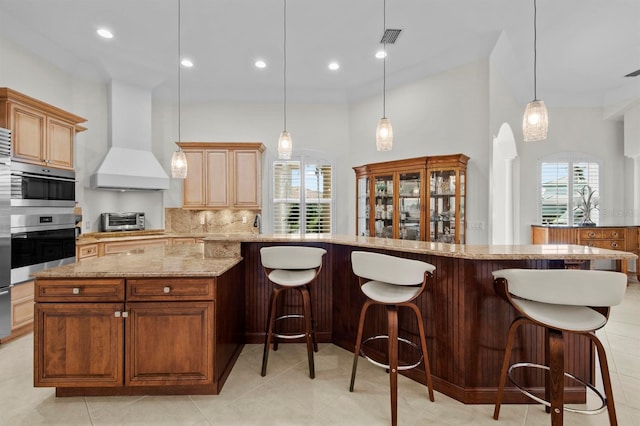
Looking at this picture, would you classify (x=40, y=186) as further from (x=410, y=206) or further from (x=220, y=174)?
(x=410, y=206)

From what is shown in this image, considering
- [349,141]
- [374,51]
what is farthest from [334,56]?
[349,141]

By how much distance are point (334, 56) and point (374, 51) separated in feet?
1.87

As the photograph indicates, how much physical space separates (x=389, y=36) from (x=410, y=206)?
2268mm

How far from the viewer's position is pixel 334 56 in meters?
4.40

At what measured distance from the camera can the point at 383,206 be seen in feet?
15.6

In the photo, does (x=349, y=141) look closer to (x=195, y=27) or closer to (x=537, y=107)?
(x=195, y=27)

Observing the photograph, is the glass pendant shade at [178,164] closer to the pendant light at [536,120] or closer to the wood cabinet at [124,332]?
the wood cabinet at [124,332]

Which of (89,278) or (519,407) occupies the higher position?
(89,278)

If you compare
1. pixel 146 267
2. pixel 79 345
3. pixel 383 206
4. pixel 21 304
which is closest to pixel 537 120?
pixel 383 206

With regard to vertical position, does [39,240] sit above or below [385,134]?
below

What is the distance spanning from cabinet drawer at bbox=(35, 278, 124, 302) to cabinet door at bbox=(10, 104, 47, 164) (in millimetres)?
1988

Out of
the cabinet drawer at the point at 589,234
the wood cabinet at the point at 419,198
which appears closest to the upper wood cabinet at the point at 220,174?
the wood cabinet at the point at 419,198

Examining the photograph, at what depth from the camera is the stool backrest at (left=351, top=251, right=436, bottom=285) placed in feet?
6.19

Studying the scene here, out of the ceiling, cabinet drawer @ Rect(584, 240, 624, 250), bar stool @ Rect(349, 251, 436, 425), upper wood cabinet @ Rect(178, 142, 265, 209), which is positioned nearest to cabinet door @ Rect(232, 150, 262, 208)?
upper wood cabinet @ Rect(178, 142, 265, 209)
